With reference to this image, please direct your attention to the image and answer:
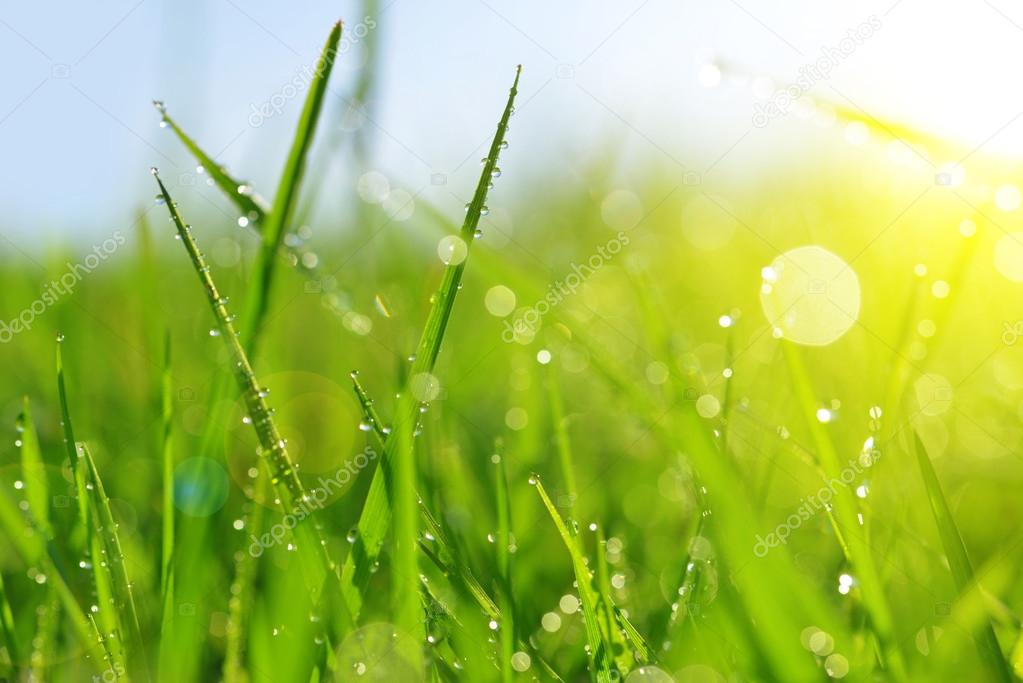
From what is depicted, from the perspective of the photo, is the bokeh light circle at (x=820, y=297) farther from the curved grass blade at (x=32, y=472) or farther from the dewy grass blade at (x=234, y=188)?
the curved grass blade at (x=32, y=472)

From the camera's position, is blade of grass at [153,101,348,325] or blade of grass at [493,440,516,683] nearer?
blade of grass at [493,440,516,683]

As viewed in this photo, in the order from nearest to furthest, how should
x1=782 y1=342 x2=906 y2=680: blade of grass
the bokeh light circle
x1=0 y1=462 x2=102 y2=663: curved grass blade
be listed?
x1=782 y1=342 x2=906 y2=680: blade of grass
x1=0 y1=462 x2=102 y2=663: curved grass blade
the bokeh light circle

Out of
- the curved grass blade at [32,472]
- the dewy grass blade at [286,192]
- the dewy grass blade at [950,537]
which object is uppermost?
the dewy grass blade at [286,192]

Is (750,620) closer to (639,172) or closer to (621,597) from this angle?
(621,597)

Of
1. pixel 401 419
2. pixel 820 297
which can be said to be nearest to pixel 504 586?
pixel 401 419

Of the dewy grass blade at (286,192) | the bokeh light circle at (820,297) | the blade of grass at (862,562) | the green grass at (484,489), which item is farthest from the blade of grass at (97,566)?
the bokeh light circle at (820,297)

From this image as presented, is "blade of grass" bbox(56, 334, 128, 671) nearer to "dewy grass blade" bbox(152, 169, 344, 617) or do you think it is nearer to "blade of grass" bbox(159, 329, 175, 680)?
"blade of grass" bbox(159, 329, 175, 680)

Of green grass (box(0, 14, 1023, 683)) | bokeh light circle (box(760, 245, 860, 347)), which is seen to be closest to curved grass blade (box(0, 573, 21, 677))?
green grass (box(0, 14, 1023, 683))

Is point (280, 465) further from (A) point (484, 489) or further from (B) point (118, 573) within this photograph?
(A) point (484, 489)
